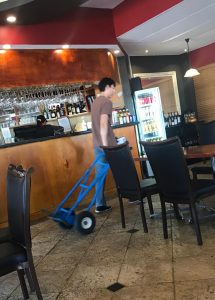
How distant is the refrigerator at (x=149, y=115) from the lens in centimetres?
664

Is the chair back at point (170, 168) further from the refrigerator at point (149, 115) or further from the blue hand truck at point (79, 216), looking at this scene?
the refrigerator at point (149, 115)

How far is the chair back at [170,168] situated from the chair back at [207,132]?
1610 millimetres

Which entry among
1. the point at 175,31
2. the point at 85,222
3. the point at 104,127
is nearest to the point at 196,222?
the point at 85,222

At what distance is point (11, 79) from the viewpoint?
5.26 meters

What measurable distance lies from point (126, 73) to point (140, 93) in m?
0.88

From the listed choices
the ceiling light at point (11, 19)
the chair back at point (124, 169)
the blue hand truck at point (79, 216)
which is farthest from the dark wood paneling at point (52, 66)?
the chair back at point (124, 169)

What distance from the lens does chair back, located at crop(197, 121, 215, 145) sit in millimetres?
4250

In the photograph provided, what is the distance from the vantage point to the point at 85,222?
3574 mm

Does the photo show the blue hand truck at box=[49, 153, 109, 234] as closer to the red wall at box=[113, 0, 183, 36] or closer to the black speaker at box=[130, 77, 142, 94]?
the red wall at box=[113, 0, 183, 36]

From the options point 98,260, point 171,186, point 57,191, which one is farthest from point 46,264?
point 57,191

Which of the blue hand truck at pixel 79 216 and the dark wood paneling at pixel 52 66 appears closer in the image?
the blue hand truck at pixel 79 216

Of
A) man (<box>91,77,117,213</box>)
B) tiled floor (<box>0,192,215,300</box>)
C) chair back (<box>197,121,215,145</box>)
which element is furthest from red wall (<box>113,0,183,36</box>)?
tiled floor (<box>0,192,215,300</box>)

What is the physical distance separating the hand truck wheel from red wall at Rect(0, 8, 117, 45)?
3009 mm

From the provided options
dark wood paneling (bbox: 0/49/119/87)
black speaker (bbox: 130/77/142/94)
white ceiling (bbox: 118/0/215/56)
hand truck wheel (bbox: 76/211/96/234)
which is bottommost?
hand truck wheel (bbox: 76/211/96/234)
